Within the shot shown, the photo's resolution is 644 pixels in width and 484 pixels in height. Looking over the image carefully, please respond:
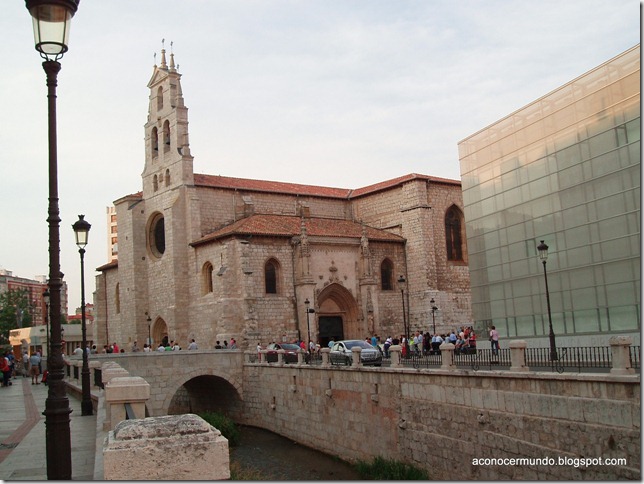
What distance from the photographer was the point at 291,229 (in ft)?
136

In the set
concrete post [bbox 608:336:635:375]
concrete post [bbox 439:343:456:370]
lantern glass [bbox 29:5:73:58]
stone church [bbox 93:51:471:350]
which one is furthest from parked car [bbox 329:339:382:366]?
lantern glass [bbox 29:5:73:58]

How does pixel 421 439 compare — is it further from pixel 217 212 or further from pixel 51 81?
pixel 217 212

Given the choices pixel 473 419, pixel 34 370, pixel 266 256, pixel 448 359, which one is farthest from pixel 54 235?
pixel 266 256

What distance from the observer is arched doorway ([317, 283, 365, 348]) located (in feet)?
136

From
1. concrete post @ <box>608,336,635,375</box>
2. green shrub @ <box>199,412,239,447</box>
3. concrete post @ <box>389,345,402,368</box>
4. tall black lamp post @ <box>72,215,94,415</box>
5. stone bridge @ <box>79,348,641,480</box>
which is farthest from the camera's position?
green shrub @ <box>199,412,239,447</box>

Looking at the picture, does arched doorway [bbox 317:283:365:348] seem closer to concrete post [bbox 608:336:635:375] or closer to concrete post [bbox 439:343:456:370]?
concrete post [bbox 439:343:456:370]

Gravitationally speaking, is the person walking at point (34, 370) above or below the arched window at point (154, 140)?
below

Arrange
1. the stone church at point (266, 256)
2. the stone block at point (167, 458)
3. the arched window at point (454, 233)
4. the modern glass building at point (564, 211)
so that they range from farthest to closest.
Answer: the arched window at point (454, 233) → the stone church at point (266, 256) → the modern glass building at point (564, 211) → the stone block at point (167, 458)

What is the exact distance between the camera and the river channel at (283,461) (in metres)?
24.1

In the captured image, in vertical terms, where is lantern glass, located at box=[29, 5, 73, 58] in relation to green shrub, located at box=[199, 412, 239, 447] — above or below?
above

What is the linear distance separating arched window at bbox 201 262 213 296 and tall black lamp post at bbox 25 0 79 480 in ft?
109

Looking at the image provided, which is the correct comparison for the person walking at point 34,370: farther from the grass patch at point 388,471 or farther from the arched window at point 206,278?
the grass patch at point 388,471

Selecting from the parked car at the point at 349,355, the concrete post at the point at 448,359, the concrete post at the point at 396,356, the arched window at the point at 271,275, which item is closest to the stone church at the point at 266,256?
the arched window at the point at 271,275

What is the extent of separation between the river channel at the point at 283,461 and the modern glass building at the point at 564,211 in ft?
28.2
